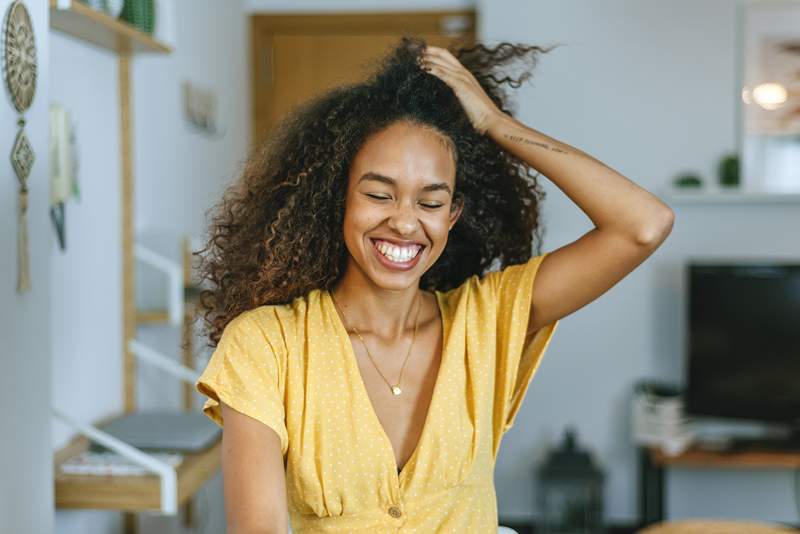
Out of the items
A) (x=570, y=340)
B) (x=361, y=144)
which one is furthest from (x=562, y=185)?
(x=570, y=340)

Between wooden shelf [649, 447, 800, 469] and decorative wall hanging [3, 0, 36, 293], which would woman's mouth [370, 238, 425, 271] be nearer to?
decorative wall hanging [3, 0, 36, 293]

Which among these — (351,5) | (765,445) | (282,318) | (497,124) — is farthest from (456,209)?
(351,5)

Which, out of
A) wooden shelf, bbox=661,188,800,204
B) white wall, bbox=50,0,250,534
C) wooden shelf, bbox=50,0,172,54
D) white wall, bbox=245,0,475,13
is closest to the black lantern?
wooden shelf, bbox=661,188,800,204

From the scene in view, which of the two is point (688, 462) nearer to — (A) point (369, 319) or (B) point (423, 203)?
(A) point (369, 319)

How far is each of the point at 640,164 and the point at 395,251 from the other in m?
2.75

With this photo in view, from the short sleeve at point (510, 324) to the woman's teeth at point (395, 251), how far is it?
0.56 feet

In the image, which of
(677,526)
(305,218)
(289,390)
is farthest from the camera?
(677,526)

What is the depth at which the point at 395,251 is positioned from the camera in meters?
1.39

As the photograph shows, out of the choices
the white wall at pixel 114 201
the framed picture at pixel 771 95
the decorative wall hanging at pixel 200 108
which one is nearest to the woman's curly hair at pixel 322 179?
the white wall at pixel 114 201

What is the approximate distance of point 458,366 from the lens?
57.2 inches

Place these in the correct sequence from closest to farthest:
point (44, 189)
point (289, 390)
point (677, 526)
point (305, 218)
Answer: point (289, 390) → point (305, 218) → point (44, 189) → point (677, 526)

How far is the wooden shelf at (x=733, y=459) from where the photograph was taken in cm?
359

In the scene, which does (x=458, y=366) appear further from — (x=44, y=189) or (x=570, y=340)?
(x=570, y=340)

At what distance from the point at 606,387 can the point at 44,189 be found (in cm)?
278
